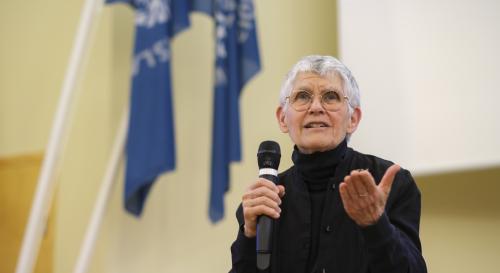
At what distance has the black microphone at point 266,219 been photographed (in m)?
1.28

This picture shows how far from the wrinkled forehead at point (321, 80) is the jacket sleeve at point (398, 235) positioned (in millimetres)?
297

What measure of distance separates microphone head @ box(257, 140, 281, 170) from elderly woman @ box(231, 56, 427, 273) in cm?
8

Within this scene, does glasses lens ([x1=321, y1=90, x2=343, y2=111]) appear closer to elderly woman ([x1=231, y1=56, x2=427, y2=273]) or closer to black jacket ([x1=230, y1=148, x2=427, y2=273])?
elderly woman ([x1=231, y1=56, x2=427, y2=273])

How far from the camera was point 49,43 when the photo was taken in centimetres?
396

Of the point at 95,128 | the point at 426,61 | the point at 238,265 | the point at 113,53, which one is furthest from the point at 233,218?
the point at 238,265

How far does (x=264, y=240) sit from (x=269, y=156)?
21 centimetres

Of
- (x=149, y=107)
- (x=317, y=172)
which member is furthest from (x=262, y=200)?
(x=149, y=107)

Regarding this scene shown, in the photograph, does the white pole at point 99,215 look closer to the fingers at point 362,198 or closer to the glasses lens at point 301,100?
the glasses lens at point 301,100

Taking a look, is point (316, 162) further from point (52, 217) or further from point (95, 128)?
point (52, 217)

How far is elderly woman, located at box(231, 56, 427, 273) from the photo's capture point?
4.83 ft

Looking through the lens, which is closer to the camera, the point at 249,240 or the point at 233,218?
the point at 249,240

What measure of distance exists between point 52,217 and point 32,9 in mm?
1460

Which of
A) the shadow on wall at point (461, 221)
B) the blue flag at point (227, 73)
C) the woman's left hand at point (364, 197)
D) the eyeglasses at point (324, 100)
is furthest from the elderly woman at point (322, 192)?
the blue flag at point (227, 73)

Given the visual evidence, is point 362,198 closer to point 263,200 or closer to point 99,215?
point 263,200
